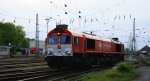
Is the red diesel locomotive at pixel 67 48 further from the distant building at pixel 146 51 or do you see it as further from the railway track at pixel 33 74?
the distant building at pixel 146 51

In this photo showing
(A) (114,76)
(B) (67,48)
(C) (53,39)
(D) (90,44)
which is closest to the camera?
(A) (114,76)

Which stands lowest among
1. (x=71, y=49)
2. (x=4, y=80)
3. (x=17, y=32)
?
(x=4, y=80)

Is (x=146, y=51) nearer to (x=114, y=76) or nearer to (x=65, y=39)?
(x=65, y=39)

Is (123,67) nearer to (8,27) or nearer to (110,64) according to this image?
(110,64)

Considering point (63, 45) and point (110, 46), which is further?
point (110, 46)

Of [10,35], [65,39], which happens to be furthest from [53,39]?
[10,35]

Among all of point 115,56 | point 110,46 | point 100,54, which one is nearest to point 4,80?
point 100,54

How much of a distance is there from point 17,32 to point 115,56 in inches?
4047

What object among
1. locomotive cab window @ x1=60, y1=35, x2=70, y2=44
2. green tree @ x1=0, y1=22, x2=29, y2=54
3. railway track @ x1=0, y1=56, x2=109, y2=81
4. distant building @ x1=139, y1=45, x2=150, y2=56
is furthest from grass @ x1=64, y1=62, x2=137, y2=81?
green tree @ x1=0, y1=22, x2=29, y2=54

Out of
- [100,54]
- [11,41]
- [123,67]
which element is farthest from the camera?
[11,41]

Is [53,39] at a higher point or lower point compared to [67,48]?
higher

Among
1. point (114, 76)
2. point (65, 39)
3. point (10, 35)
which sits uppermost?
point (10, 35)

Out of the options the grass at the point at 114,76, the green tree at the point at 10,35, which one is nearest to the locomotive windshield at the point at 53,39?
the grass at the point at 114,76

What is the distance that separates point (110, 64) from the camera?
4397 centimetres
